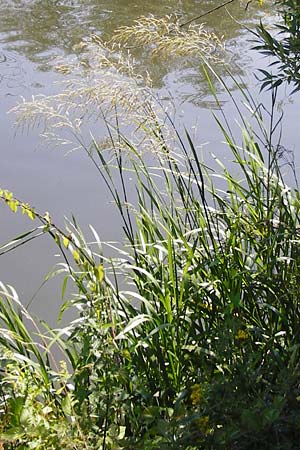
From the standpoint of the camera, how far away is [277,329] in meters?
1.85

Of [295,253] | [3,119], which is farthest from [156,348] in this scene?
[3,119]

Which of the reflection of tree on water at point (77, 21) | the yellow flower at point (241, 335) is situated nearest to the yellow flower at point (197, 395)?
the yellow flower at point (241, 335)

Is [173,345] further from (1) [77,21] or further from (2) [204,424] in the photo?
(1) [77,21]

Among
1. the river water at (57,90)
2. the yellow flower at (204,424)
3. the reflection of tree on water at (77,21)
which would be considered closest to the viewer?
the yellow flower at (204,424)

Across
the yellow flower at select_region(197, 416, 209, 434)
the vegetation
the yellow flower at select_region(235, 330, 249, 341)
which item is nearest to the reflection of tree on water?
the vegetation

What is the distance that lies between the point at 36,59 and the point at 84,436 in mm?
4192

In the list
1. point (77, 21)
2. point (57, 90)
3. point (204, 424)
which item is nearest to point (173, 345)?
point (204, 424)

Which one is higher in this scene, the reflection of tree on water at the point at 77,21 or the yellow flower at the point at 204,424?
the reflection of tree on water at the point at 77,21

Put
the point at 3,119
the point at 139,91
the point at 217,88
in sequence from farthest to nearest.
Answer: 1. the point at 217,88
2. the point at 3,119
3. the point at 139,91

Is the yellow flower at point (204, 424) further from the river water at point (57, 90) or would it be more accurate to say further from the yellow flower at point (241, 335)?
the river water at point (57, 90)

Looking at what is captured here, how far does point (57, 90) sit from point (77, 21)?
1711 mm

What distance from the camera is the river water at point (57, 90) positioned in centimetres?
310

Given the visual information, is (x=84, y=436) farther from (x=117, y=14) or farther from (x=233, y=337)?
(x=117, y=14)

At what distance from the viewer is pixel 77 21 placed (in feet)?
19.9
